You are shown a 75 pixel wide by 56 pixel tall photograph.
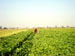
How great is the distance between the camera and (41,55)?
8.74m

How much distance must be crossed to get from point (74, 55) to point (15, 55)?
6.52 metres

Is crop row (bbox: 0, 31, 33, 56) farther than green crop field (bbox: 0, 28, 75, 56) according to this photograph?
Yes

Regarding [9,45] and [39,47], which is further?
[9,45]

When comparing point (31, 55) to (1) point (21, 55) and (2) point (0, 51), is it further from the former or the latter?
(2) point (0, 51)

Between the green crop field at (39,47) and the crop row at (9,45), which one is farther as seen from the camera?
the crop row at (9,45)

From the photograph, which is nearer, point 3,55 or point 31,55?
point 31,55

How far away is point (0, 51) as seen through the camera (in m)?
10.4

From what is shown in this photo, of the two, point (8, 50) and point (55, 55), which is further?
point (8, 50)

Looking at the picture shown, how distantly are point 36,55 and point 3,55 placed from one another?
4251 millimetres

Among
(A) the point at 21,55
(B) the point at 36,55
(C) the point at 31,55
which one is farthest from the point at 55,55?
(A) the point at 21,55

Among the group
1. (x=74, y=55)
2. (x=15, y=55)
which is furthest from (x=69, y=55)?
(x=15, y=55)

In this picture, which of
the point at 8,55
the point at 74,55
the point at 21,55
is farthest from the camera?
the point at 8,55

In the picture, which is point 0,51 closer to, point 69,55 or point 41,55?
point 41,55

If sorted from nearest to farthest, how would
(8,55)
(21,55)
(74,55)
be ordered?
(74,55) < (21,55) < (8,55)
